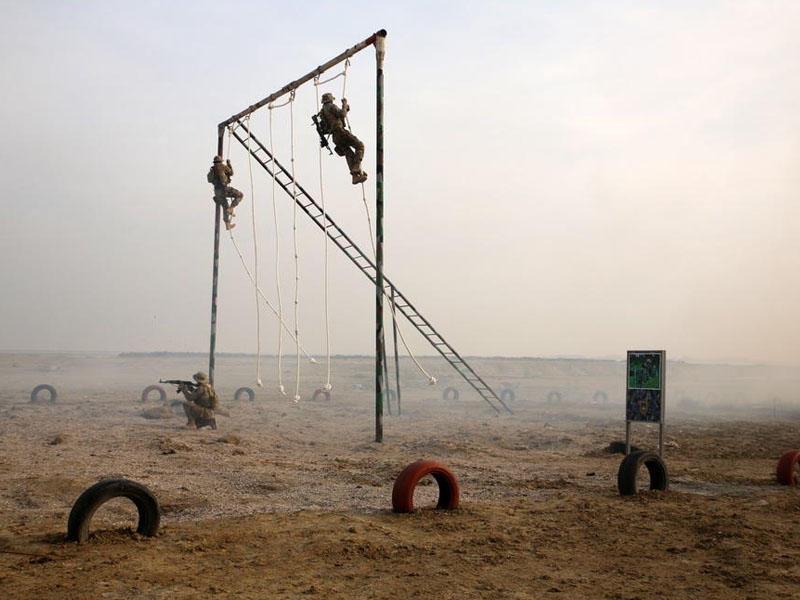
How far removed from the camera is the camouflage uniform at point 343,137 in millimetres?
16938

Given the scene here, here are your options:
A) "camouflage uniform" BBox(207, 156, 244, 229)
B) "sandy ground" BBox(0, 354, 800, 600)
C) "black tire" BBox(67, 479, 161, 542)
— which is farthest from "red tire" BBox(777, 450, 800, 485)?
"camouflage uniform" BBox(207, 156, 244, 229)

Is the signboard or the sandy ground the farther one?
the signboard

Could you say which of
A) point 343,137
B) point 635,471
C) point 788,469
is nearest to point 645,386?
point 788,469

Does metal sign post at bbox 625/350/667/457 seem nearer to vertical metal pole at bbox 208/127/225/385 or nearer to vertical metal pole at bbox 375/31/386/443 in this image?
vertical metal pole at bbox 375/31/386/443

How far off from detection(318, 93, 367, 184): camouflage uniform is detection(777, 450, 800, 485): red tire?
33.6ft

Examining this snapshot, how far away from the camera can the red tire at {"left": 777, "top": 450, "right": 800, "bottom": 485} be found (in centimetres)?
1195

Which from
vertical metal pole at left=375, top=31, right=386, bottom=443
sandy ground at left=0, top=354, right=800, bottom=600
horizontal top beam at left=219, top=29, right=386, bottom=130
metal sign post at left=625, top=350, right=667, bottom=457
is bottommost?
sandy ground at left=0, top=354, right=800, bottom=600

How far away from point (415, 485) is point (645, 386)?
5892 millimetres

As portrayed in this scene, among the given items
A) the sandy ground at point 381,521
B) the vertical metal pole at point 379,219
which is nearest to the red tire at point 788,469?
the sandy ground at point 381,521

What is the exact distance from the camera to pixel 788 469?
11.9 meters

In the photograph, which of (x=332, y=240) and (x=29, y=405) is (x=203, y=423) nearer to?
(x=332, y=240)

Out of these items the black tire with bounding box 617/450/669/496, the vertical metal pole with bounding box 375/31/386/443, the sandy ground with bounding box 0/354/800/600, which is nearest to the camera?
the sandy ground with bounding box 0/354/800/600

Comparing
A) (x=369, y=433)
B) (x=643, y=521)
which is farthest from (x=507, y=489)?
(x=369, y=433)

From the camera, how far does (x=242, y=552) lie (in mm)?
7156
